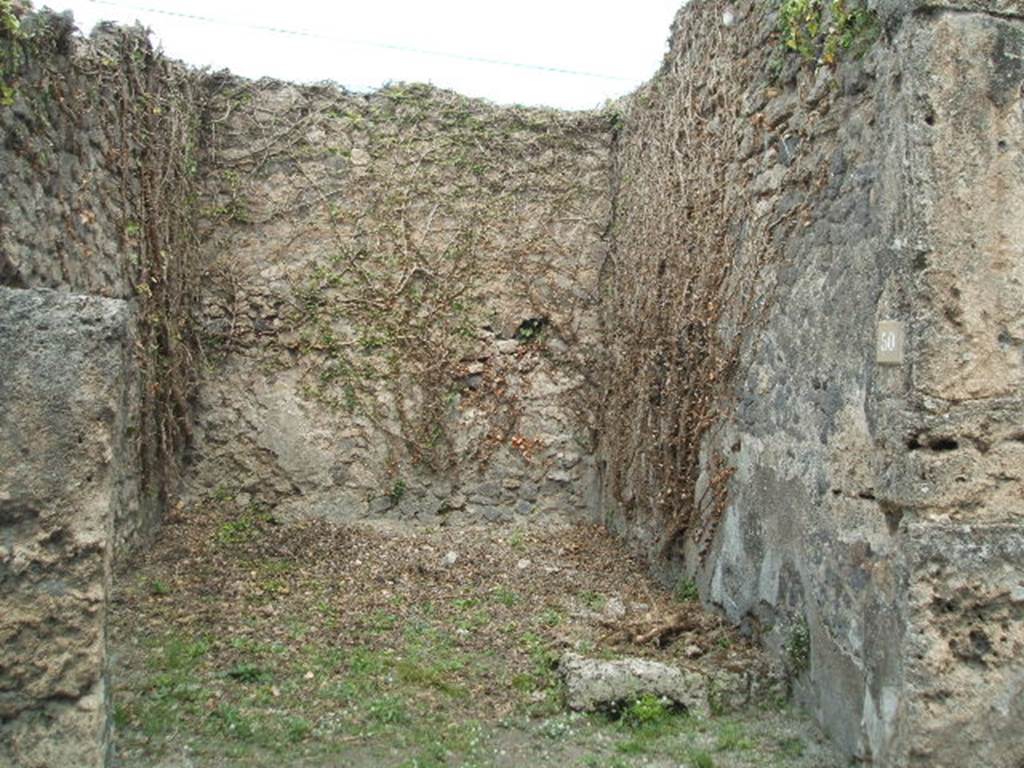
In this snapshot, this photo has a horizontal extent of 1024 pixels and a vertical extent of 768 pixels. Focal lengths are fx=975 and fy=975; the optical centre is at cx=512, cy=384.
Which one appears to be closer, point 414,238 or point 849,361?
point 849,361

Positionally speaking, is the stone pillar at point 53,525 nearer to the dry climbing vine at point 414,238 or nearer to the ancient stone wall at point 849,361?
the ancient stone wall at point 849,361

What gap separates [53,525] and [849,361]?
9.36ft

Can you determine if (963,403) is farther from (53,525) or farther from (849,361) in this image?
(53,525)

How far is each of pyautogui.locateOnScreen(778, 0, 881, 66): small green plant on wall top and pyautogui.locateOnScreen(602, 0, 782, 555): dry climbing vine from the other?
65cm

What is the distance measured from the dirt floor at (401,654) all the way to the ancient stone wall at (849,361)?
0.32m

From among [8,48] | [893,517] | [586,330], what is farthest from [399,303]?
[893,517]

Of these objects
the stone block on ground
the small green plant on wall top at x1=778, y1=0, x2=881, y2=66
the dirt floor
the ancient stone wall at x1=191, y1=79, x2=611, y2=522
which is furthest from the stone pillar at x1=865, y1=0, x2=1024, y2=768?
the ancient stone wall at x1=191, y1=79, x2=611, y2=522

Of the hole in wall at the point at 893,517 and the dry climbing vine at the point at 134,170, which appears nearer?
the hole in wall at the point at 893,517

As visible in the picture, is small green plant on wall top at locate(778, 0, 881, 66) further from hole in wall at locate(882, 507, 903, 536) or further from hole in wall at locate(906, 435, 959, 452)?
hole in wall at locate(882, 507, 903, 536)

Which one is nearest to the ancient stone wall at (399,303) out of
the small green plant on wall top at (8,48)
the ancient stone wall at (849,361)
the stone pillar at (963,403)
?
the ancient stone wall at (849,361)

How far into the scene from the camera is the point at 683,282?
580 cm

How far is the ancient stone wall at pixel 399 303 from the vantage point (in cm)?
704

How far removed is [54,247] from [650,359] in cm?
351

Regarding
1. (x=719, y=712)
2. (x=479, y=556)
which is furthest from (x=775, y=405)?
(x=479, y=556)
